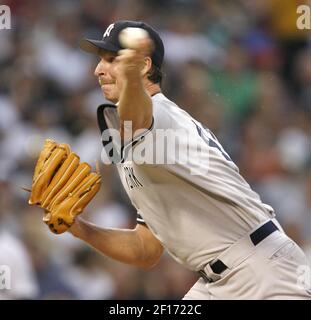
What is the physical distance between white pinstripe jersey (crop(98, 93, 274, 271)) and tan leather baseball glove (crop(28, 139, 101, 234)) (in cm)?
33

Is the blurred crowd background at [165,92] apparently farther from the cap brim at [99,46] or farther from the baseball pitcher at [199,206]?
the baseball pitcher at [199,206]

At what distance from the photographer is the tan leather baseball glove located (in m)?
3.60

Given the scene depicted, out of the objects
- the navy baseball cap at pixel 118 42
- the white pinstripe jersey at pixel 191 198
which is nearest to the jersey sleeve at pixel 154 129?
the white pinstripe jersey at pixel 191 198

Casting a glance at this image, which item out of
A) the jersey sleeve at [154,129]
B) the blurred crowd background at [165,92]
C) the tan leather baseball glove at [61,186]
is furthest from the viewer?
the blurred crowd background at [165,92]

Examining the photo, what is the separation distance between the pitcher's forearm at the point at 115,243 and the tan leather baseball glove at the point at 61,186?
152mm

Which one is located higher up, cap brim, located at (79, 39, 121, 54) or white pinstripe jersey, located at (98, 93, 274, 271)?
cap brim, located at (79, 39, 121, 54)

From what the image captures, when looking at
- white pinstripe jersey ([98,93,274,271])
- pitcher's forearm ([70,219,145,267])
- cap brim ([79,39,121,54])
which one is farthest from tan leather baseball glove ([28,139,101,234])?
cap brim ([79,39,121,54])

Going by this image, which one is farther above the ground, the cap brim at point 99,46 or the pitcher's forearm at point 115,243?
the cap brim at point 99,46

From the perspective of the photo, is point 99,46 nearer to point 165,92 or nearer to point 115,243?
point 115,243

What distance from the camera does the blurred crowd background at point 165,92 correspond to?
6.27 metres

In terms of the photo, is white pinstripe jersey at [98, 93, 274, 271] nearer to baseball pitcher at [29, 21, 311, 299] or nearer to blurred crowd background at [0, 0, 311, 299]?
baseball pitcher at [29, 21, 311, 299]

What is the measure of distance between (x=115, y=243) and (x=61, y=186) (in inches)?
14.3

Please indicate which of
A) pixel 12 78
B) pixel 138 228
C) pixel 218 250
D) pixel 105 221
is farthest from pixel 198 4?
pixel 218 250
